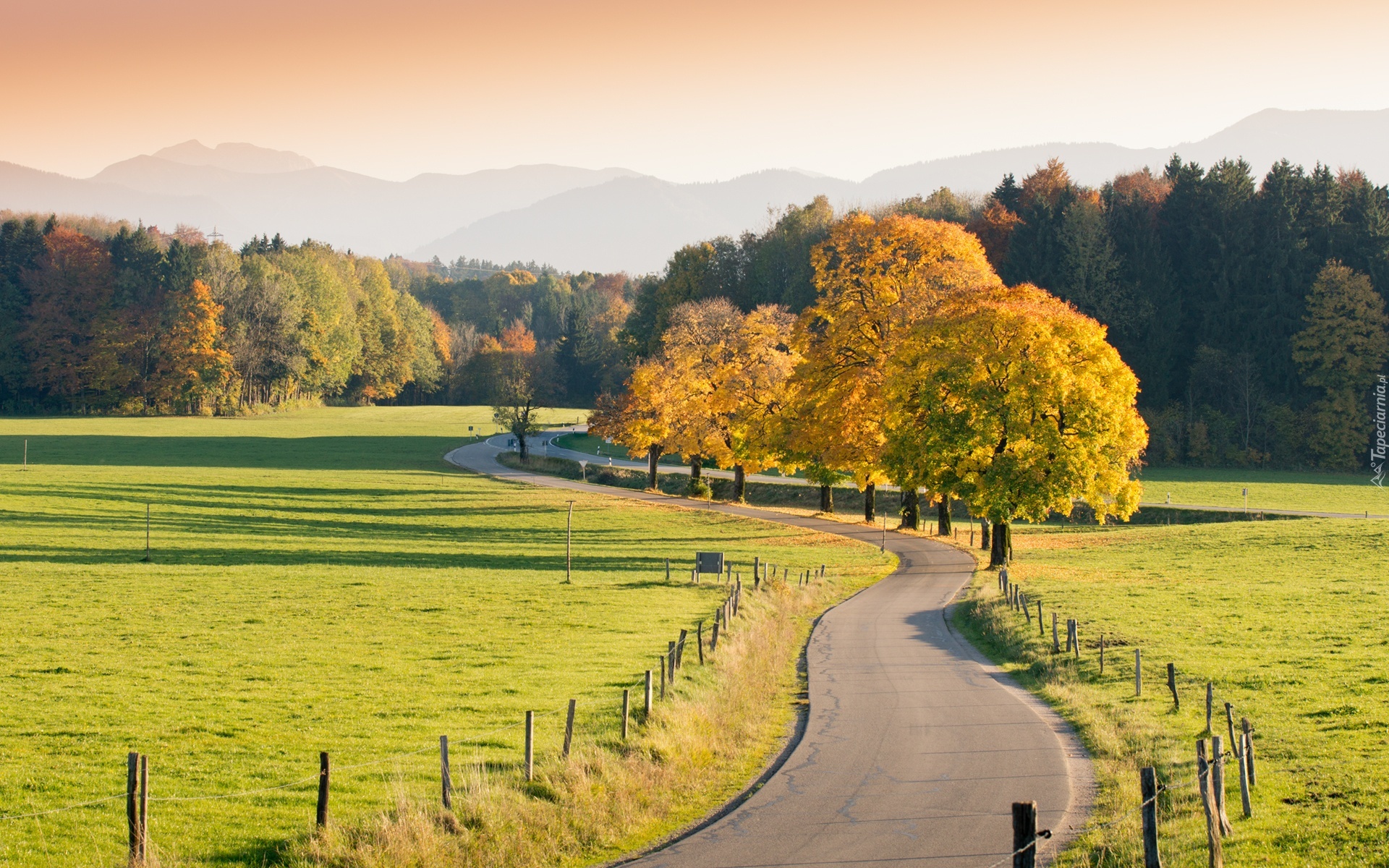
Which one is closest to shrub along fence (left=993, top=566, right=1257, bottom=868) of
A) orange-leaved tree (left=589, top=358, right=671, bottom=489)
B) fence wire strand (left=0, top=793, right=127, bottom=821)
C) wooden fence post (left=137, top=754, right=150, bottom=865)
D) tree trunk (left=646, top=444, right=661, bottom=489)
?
wooden fence post (left=137, top=754, right=150, bottom=865)

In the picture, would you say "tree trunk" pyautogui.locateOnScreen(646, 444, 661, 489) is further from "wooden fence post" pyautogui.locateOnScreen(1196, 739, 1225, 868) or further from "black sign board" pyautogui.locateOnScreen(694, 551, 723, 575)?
"wooden fence post" pyautogui.locateOnScreen(1196, 739, 1225, 868)

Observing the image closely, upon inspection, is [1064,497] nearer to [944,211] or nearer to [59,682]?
[59,682]

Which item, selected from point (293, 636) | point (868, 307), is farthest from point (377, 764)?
point (868, 307)

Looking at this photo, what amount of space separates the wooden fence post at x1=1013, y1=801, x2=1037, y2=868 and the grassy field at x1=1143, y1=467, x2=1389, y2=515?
63.9m

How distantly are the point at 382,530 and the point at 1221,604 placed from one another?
39.1m

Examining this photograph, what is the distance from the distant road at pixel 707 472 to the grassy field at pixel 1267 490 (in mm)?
1798

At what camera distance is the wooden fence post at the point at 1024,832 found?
371 inches

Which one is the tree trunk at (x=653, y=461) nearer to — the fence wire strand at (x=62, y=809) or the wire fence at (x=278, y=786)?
the wire fence at (x=278, y=786)

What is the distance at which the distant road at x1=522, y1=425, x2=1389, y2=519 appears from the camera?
206ft

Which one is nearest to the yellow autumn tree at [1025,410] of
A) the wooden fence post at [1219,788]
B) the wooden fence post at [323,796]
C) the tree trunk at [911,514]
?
the tree trunk at [911,514]

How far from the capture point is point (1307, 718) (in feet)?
59.7

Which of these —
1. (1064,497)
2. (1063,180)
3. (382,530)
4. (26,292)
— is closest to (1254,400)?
(1063,180)

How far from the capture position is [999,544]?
45.4m

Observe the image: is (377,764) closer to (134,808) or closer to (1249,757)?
(134,808)
